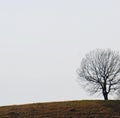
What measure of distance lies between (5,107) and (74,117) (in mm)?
13096

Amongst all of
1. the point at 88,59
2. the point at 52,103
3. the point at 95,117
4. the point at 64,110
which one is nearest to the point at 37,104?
the point at 52,103

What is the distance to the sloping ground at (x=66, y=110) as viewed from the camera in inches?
2271

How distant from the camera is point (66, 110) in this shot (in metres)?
59.8

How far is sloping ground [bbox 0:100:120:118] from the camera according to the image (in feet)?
189

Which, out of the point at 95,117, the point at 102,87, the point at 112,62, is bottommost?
the point at 95,117

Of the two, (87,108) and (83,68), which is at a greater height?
(83,68)

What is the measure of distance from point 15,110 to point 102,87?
18369 mm

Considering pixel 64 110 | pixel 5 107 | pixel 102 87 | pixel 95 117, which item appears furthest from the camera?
pixel 102 87

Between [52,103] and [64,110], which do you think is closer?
[64,110]

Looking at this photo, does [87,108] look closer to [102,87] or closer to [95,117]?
[95,117]

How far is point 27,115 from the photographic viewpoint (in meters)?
58.0

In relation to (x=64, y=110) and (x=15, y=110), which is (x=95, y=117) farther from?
(x=15, y=110)

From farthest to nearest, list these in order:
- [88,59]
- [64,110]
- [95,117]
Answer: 1. [88,59]
2. [64,110]
3. [95,117]

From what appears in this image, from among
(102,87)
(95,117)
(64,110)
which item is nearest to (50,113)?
(64,110)
